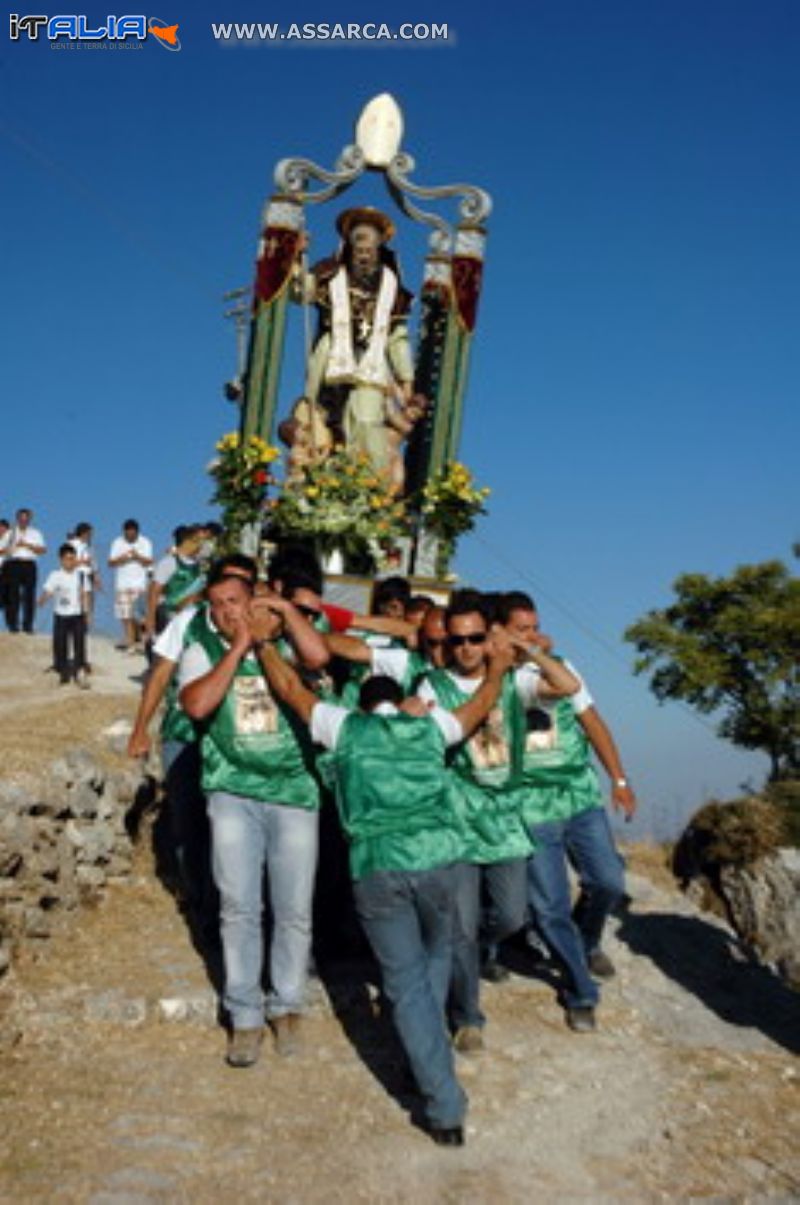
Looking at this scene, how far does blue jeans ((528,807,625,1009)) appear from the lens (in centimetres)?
606

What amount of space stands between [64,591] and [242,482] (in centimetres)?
314

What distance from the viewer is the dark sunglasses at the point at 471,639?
5.46 meters

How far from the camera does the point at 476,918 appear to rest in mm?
5426

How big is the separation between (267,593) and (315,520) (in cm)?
520

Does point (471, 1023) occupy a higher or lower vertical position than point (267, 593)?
lower

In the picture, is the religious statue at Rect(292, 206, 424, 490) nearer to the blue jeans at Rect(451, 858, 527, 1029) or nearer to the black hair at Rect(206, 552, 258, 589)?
the black hair at Rect(206, 552, 258, 589)

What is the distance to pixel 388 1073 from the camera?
17.3 ft

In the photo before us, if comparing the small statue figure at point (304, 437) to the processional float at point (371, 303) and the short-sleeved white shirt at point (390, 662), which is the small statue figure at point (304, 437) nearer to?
the processional float at point (371, 303)

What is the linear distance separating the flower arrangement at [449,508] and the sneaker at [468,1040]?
6600 mm

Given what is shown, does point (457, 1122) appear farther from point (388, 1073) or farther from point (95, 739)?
point (95, 739)

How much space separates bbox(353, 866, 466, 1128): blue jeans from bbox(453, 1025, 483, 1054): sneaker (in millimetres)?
956

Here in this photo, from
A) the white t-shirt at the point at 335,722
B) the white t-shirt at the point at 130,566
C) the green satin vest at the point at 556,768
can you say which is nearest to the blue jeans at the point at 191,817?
the white t-shirt at the point at 335,722

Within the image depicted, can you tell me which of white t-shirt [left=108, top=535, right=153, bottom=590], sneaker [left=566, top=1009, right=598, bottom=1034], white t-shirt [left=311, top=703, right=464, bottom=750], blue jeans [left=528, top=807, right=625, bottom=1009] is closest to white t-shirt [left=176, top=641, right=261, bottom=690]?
white t-shirt [left=311, top=703, right=464, bottom=750]

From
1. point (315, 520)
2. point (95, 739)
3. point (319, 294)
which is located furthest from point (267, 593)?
point (319, 294)
